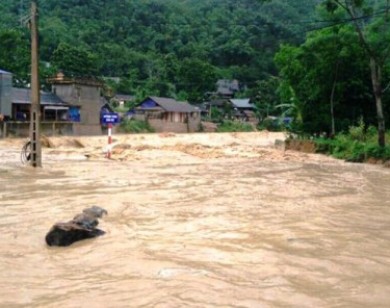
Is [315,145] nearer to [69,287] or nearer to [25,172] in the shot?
[25,172]

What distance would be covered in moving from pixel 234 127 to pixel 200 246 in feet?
181

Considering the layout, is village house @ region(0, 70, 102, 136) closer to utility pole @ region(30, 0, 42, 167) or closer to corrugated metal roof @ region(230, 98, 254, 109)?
utility pole @ region(30, 0, 42, 167)

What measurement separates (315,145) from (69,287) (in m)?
24.1

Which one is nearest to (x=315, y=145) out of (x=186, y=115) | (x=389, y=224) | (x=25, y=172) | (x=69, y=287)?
(x=25, y=172)

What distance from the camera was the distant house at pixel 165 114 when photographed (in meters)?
58.6

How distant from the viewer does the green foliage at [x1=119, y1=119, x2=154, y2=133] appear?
5162 cm

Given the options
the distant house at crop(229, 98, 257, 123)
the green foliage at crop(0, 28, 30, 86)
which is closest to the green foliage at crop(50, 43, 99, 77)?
the green foliage at crop(0, 28, 30, 86)

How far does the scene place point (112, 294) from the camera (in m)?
4.78

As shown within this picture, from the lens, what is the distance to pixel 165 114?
5947 centimetres

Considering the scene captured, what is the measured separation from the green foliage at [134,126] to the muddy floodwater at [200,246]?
37225 mm

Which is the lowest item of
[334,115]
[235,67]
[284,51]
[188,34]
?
[334,115]

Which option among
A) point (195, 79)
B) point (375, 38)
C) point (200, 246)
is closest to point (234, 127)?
point (195, 79)

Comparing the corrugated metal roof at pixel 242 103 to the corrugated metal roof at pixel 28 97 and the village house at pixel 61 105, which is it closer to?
the village house at pixel 61 105

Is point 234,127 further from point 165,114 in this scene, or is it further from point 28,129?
point 28,129
